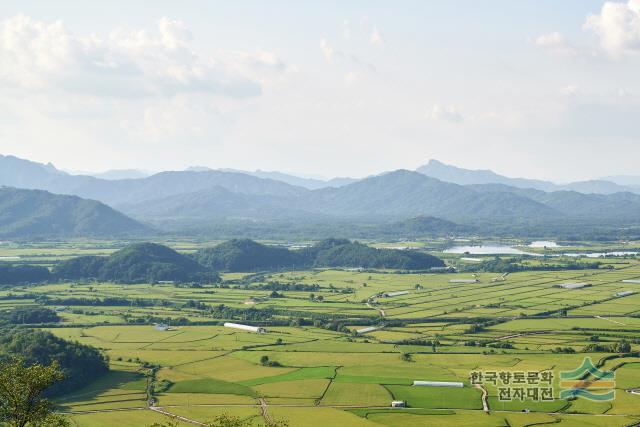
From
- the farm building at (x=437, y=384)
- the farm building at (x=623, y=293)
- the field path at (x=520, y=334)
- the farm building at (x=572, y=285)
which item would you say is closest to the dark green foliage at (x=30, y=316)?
the farm building at (x=437, y=384)

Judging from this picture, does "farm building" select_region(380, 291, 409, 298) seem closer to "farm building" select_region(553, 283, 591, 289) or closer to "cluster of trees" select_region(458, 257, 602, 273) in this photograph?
"farm building" select_region(553, 283, 591, 289)

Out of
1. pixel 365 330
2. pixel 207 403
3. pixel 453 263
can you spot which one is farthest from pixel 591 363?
pixel 453 263

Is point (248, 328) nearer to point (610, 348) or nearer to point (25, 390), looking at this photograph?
point (610, 348)

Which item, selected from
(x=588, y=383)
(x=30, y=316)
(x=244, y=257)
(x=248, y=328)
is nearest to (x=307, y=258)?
(x=244, y=257)

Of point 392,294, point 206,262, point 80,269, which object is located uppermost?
point 206,262

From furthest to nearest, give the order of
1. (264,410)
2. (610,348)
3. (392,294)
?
(392,294), (610,348), (264,410)

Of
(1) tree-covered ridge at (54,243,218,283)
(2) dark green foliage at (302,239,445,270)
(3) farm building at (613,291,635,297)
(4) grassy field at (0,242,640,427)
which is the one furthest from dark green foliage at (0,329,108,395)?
(2) dark green foliage at (302,239,445,270)

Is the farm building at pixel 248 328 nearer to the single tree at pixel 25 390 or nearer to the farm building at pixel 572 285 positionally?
the single tree at pixel 25 390
